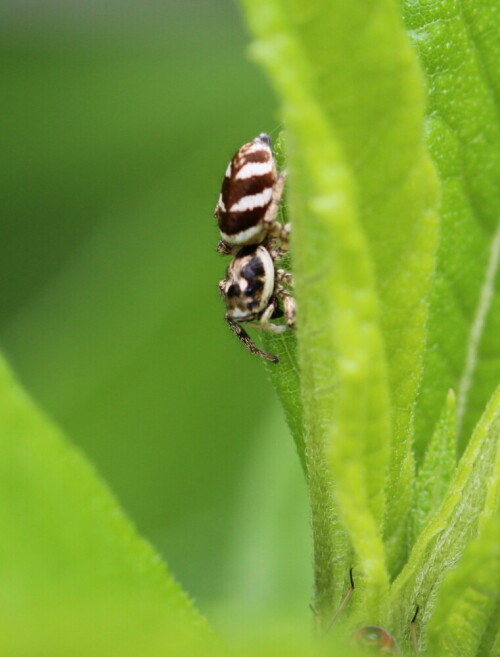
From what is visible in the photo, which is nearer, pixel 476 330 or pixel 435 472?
pixel 435 472

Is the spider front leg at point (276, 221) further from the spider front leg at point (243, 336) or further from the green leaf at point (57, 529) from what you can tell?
the green leaf at point (57, 529)

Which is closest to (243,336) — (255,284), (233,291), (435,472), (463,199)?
(233,291)

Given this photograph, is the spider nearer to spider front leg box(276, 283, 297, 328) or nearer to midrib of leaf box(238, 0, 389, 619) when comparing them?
spider front leg box(276, 283, 297, 328)

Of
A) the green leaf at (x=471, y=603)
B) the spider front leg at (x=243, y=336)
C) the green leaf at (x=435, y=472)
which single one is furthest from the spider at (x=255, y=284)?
the green leaf at (x=471, y=603)

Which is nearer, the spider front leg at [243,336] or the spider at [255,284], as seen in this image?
the spider at [255,284]

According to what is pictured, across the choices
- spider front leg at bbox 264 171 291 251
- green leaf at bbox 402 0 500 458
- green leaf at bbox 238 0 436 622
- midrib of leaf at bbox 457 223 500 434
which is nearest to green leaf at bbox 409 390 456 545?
green leaf at bbox 402 0 500 458

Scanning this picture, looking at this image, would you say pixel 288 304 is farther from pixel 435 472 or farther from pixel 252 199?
pixel 435 472
